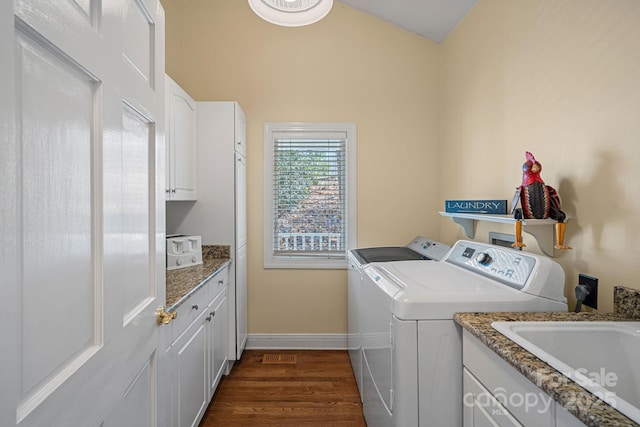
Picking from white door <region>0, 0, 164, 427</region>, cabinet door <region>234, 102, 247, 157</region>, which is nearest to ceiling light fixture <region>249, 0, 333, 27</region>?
white door <region>0, 0, 164, 427</region>

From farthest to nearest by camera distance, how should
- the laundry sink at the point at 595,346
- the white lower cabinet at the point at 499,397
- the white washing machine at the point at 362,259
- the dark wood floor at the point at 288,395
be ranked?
1. the white washing machine at the point at 362,259
2. the dark wood floor at the point at 288,395
3. the laundry sink at the point at 595,346
4. the white lower cabinet at the point at 499,397

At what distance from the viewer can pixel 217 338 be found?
2.11 meters

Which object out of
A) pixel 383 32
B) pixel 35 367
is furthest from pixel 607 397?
pixel 383 32

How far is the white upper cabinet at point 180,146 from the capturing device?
6.44 ft

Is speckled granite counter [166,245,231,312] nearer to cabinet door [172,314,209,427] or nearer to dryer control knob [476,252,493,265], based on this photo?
cabinet door [172,314,209,427]

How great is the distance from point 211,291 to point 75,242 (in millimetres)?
1424

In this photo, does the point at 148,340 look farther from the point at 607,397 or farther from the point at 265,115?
the point at 265,115

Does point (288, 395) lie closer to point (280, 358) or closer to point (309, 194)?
point (280, 358)

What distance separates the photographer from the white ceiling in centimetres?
236

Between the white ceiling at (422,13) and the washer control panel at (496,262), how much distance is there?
174cm

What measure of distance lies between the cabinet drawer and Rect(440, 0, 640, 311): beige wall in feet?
5.62

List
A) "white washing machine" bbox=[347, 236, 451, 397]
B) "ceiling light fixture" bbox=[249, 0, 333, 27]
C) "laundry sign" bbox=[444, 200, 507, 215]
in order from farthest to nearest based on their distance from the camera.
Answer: "white washing machine" bbox=[347, 236, 451, 397] → "laundry sign" bbox=[444, 200, 507, 215] → "ceiling light fixture" bbox=[249, 0, 333, 27]

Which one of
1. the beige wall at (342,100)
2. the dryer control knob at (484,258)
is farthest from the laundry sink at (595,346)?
the beige wall at (342,100)

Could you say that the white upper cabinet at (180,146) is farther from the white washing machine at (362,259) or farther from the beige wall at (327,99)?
the white washing machine at (362,259)
